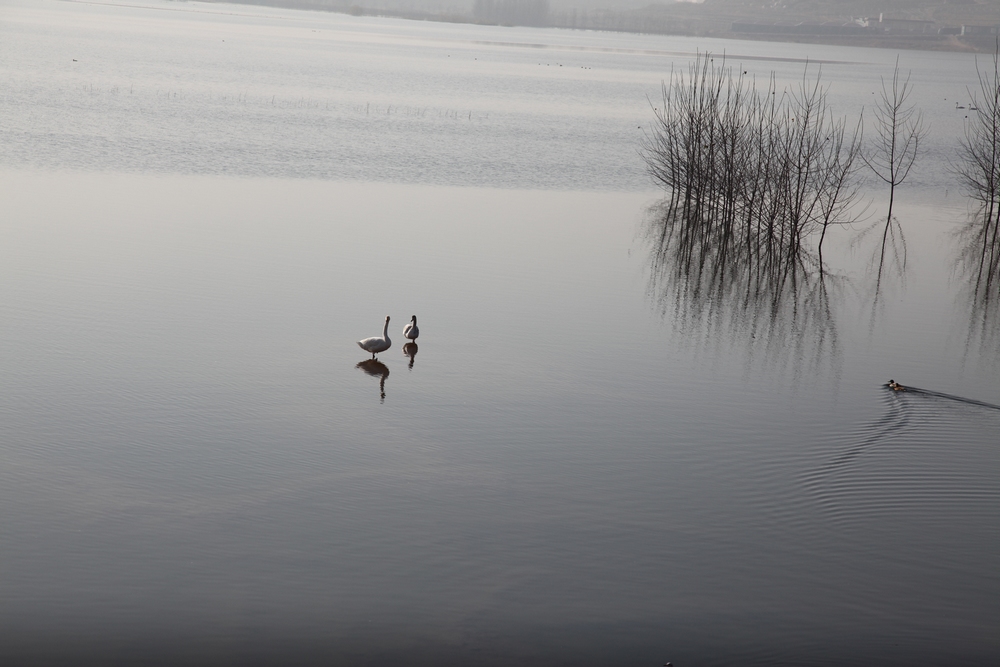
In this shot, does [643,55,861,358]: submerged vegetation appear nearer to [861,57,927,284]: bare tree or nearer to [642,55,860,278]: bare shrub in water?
[642,55,860,278]: bare shrub in water

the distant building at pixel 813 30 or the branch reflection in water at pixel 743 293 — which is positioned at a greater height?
the distant building at pixel 813 30

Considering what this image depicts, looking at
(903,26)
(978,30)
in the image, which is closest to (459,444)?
(978,30)

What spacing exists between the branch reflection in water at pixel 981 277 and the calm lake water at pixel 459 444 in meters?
0.16

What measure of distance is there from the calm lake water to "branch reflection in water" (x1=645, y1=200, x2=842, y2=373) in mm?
149

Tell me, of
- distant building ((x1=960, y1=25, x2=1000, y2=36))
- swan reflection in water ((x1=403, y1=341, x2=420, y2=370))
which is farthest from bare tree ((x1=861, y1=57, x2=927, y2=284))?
distant building ((x1=960, y1=25, x2=1000, y2=36))

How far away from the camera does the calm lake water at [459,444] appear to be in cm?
767

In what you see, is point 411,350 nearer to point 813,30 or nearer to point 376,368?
point 376,368

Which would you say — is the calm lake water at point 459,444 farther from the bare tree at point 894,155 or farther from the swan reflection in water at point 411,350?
the bare tree at point 894,155

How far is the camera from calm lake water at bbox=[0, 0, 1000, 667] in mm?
7672

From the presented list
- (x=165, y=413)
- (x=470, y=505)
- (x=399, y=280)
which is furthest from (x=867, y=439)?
(x=399, y=280)

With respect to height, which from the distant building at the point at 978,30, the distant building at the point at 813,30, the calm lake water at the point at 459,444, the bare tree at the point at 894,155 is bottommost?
the calm lake water at the point at 459,444

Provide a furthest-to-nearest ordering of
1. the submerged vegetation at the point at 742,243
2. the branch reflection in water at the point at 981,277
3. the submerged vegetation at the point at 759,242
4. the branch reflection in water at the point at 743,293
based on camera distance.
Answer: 1. the submerged vegetation at the point at 759,242
2. the submerged vegetation at the point at 742,243
3. the branch reflection in water at the point at 981,277
4. the branch reflection in water at the point at 743,293

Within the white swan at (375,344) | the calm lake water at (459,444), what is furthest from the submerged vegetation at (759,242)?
the white swan at (375,344)

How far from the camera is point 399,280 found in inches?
725
